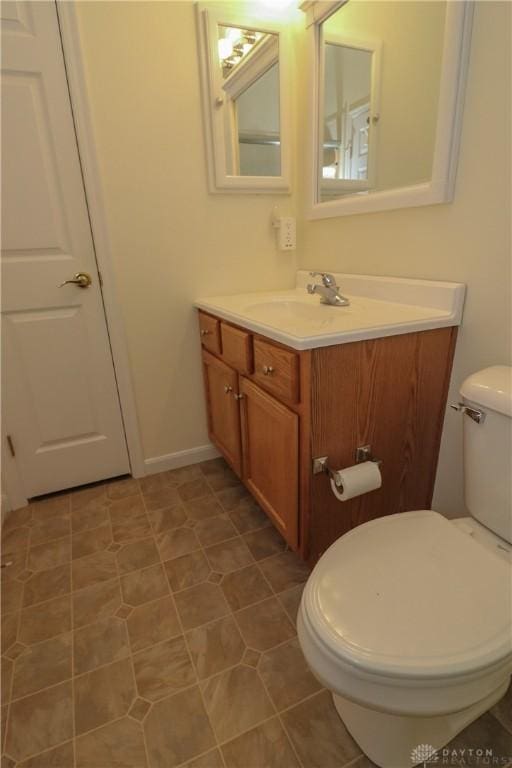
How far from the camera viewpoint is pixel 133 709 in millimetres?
967

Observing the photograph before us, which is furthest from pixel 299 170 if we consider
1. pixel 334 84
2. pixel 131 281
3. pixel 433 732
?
pixel 433 732

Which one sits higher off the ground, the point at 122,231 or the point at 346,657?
the point at 122,231

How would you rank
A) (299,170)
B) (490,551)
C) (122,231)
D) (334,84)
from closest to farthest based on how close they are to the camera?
1. (490,551)
2. (334,84)
3. (122,231)
4. (299,170)

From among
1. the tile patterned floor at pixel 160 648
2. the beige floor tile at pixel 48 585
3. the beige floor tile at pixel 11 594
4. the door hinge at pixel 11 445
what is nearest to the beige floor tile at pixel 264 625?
the tile patterned floor at pixel 160 648

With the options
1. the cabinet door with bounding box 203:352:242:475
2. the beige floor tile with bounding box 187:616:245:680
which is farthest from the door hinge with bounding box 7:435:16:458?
the beige floor tile with bounding box 187:616:245:680

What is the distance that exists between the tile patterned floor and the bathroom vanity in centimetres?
27

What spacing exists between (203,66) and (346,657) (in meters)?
1.95

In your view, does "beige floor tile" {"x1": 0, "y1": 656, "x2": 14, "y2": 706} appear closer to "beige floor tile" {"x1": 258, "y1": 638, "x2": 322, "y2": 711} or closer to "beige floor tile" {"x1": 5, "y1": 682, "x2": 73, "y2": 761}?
"beige floor tile" {"x1": 5, "y1": 682, "x2": 73, "y2": 761}

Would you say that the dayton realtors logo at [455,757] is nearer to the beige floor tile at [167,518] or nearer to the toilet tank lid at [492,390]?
the toilet tank lid at [492,390]

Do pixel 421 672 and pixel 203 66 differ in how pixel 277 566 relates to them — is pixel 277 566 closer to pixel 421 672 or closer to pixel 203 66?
pixel 421 672

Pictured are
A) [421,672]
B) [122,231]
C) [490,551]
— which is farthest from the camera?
[122,231]

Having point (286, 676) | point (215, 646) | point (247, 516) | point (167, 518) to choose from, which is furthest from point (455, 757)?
point (167, 518)

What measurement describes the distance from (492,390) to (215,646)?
1014 millimetres

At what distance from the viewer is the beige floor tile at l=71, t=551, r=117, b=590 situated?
1.34 meters
